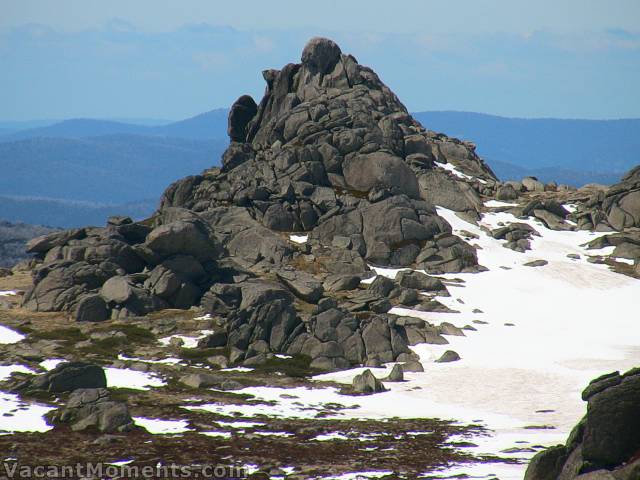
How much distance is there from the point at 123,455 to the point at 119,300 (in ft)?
148

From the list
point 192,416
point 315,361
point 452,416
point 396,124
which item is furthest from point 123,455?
point 396,124

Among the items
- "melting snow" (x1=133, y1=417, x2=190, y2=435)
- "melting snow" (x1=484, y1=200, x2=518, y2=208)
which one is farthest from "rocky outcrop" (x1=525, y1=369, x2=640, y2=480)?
"melting snow" (x1=484, y1=200, x2=518, y2=208)

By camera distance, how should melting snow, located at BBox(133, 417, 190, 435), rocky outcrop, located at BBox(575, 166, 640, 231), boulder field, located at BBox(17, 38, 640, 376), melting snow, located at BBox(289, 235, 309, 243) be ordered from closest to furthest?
melting snow, located at BBox(133, 417, 190, 435), boulder field, located at BBox(17, 38, 640, 376), melting snow, located at BBox(289, 235, 309, 243), rocky outcrop, located at BBox(575, 166, 640, 231)

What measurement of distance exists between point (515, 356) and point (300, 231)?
4597 centimetres

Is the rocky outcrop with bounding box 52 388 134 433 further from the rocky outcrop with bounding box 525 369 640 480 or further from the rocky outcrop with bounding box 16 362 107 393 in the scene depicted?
the rocky outcrop with bounding box 525 369 640 480

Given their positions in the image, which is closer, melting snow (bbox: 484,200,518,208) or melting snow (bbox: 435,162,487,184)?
melting snow (bbox: 484,200,518,208)

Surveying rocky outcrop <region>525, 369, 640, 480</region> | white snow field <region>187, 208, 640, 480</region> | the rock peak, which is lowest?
white snow field <region>187, 208, 640, 480</region>

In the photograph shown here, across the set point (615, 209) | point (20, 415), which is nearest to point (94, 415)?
point (20, 415)

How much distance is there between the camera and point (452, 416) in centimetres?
5734

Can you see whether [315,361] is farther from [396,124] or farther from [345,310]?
[396,124]

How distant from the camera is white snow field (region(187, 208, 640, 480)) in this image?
184 feet

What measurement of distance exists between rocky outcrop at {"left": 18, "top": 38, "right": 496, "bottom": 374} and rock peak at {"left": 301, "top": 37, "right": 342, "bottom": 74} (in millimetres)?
215

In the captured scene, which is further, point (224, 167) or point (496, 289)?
point (224, 167)

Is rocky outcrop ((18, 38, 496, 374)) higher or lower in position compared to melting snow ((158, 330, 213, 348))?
higher
